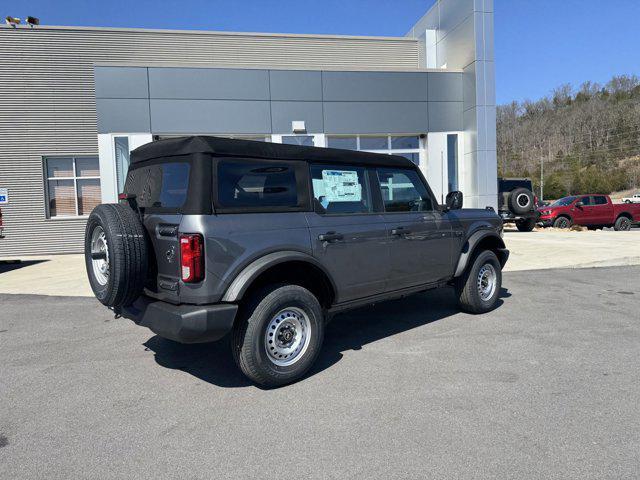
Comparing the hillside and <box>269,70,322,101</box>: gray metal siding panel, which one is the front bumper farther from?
the hillside

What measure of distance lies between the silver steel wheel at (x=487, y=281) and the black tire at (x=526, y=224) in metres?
14.1

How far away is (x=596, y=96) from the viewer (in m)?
119

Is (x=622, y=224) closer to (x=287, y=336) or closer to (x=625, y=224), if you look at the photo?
(x=625, y=224)

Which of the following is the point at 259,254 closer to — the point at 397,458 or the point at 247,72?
the point at 397,458

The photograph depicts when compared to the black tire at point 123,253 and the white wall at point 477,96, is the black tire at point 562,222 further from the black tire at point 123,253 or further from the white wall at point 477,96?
the black tire at point 123,253

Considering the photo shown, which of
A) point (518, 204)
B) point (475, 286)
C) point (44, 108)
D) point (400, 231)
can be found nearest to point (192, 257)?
point (400, 231)

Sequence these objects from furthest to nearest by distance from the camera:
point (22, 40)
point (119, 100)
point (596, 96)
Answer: point (596, 96) → point (22, 40) → point (119, 100)

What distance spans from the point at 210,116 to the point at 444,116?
757 cm

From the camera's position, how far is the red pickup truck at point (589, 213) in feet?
65.2

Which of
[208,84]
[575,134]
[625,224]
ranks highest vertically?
[575,134]

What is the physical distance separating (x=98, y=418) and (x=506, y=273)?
26.4 feet

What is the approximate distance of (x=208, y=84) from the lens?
14.0 m

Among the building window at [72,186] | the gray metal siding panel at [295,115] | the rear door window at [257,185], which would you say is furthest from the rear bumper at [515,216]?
the rear door window at [257,185]

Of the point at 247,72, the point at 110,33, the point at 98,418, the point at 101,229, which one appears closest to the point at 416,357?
the point at 98,418
